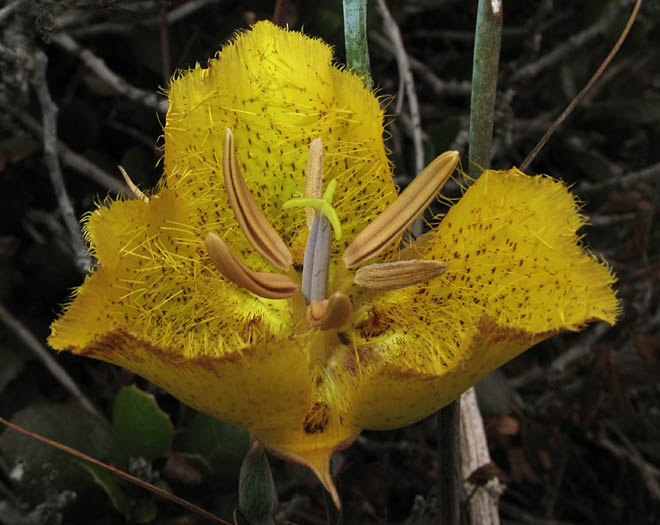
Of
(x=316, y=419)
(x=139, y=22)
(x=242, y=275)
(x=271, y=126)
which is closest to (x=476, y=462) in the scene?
(x=316, y=419)

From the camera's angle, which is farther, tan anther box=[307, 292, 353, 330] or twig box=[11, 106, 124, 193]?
twig box=[11, 106, 124, 193]

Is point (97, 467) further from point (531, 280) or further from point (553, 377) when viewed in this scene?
point (553, 377)

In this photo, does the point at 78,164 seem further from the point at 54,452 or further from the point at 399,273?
the point at 399,273

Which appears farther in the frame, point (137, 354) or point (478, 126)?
point (478, 126)

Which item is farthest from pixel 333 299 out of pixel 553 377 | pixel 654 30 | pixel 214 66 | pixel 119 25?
pixel 654 30

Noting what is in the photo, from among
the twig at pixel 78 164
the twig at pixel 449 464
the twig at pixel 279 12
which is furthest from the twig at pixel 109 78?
the twig at pixel 449 464

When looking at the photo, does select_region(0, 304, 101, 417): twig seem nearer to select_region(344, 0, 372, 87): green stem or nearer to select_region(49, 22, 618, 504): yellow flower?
select_region(49, 22, 618, 504): yellow flower

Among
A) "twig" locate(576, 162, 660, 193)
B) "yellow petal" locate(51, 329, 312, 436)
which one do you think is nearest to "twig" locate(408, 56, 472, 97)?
"twig" locate(576, 162, 660, 193)
